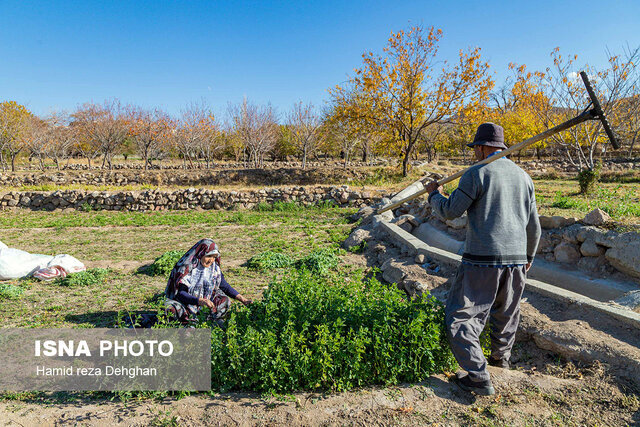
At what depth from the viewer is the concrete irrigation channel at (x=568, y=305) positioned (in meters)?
2.88

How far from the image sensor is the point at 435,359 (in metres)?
2.70

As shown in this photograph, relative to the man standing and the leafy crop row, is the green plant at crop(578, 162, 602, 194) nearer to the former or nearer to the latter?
the leafy crop row

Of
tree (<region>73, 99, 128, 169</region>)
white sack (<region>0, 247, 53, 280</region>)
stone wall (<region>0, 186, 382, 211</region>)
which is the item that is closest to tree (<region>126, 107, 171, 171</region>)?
tree (<region>73, 99, 128, 169</region>)

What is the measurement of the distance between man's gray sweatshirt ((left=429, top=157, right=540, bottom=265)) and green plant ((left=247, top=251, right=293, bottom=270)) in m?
3.99

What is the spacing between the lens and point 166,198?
14445mm

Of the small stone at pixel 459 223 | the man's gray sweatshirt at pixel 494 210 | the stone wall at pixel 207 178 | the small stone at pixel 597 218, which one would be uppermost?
the stone wall at pixel 207 178

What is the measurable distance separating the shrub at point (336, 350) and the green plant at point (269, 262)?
326 cm

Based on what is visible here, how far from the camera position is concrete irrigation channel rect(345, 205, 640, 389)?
9.44 ft

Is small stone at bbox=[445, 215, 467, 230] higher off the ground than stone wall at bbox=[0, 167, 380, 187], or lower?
lower

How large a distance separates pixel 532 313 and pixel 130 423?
3.49 metres

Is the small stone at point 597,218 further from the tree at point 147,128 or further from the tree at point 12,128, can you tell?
the tree at point 12,128

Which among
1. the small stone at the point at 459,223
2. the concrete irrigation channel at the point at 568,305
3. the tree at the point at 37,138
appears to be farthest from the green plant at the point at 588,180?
the tree at the point at 37,138
